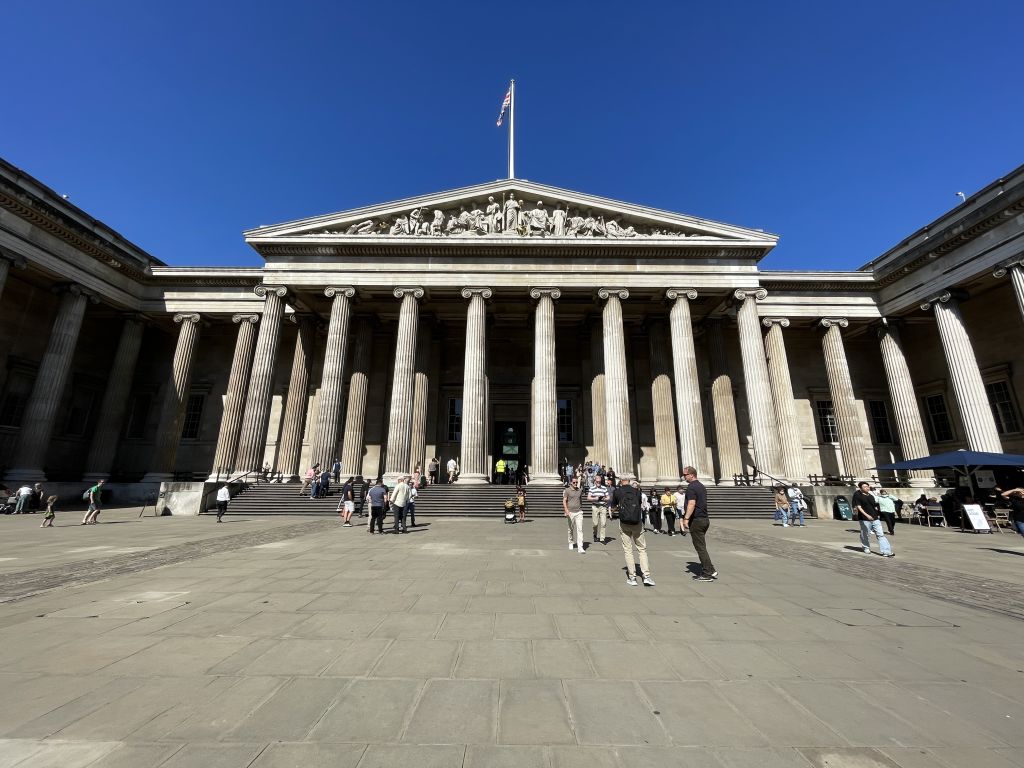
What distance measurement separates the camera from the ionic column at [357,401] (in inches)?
900

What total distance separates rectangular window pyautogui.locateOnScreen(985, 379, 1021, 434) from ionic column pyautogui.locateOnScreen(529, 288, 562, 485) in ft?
76.3

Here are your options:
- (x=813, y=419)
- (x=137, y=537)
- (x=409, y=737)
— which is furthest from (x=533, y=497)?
(x=813, y=419)

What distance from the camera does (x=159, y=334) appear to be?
28.9m

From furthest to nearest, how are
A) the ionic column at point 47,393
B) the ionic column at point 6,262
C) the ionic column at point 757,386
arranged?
the ionic column at point 757,386 → the ionic column at point 47,393 → the ionic column at point 6,262

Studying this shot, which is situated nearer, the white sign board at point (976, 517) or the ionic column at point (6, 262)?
the white sign board at point (976, 517)

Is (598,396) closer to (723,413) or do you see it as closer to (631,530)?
(723,413)

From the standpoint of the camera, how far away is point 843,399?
79.0ft

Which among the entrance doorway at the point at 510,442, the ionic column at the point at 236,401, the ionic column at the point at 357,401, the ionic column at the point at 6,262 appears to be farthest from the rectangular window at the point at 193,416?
the entrance doorway at the point at 510,442

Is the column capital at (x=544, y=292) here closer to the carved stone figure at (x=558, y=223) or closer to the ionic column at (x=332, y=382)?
the carved stone figure at (x=558, y=223)

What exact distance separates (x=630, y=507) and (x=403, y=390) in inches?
642

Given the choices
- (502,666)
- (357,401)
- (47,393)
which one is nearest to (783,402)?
(357,401)

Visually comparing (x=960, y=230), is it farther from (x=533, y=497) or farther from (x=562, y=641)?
(x=562, y=641)

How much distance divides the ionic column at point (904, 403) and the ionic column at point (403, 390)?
2625cm

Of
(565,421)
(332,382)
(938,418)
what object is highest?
(332,382)
